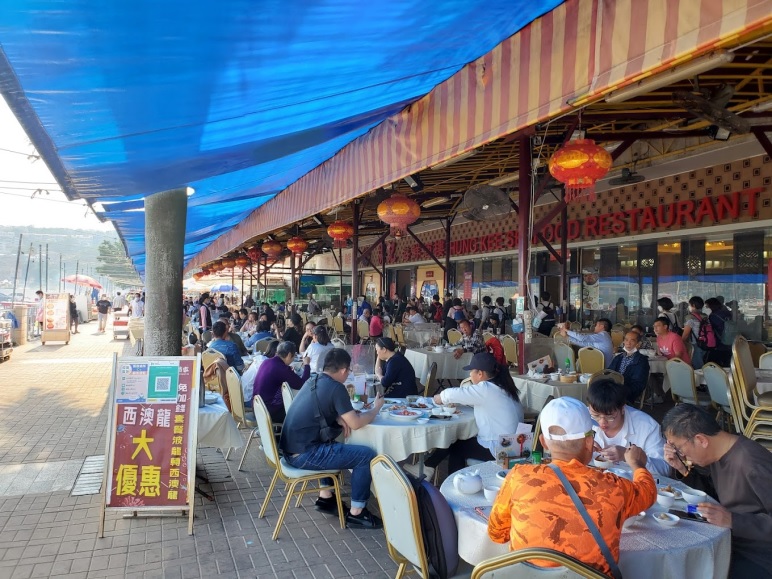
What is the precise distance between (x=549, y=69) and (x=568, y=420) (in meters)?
1.99

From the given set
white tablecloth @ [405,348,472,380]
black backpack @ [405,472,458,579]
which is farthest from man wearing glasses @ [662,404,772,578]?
white tablecloth @ [405,348,472,380]

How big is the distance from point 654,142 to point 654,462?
930cm

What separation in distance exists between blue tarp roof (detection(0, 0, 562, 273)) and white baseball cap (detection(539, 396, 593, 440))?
188 centimetres

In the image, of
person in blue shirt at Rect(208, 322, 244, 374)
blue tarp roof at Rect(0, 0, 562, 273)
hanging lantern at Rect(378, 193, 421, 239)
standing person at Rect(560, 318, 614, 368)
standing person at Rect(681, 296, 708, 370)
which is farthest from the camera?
standing person at Rect(681, 296, 708, 370)

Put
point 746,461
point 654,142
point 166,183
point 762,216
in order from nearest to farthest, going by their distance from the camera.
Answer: point 746,461 < point 166,183 < point 762,216 < point 654,142

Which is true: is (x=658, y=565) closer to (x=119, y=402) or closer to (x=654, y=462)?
(x=654, y=462)

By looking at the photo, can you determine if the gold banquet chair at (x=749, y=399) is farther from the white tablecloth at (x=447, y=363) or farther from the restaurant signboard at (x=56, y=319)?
the restaurant signboard at (x=56, y=319)

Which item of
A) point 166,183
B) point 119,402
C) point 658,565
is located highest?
point 166,183

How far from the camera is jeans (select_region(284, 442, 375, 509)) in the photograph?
13.5 feet

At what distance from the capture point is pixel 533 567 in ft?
6.32

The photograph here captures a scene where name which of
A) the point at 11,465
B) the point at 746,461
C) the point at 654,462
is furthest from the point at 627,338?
the point at 11,465

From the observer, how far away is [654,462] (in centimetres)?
329

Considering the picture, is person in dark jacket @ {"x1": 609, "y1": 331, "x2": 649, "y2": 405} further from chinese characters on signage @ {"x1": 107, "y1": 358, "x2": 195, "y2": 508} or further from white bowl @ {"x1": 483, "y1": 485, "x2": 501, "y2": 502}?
chinese characters on signage @ {"x1": 107, "y1": 358, "x2": 195, "y2": 508}

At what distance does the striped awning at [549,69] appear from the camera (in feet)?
7.11
